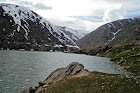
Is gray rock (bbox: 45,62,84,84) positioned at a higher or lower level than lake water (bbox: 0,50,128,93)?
higher

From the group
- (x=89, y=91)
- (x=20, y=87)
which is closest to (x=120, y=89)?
(x=89, y=91)

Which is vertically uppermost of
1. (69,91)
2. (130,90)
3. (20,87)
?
(130,90)

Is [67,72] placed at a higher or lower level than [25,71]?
higher

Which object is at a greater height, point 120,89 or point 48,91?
point 120,89

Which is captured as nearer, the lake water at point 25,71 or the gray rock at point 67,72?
the lake water at point 25,71

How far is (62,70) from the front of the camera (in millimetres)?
47344

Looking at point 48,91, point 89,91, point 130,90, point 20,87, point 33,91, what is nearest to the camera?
point 130,90

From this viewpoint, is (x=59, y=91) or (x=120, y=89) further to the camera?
(x=59, y=91)

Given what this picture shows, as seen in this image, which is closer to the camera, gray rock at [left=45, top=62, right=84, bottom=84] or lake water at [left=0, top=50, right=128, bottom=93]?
A: lake water at [left=0, top=50, right=128, bottom=93]

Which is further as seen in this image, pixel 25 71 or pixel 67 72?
pixel 25 71

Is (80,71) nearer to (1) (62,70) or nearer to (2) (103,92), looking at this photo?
(1) (62,70)

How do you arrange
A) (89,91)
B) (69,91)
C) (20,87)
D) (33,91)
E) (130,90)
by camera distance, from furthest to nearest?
(20,87) < (33,91) < (69,91) < (89,91) < (130,90)

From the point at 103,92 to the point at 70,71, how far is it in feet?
76.3

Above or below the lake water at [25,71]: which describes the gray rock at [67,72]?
above
